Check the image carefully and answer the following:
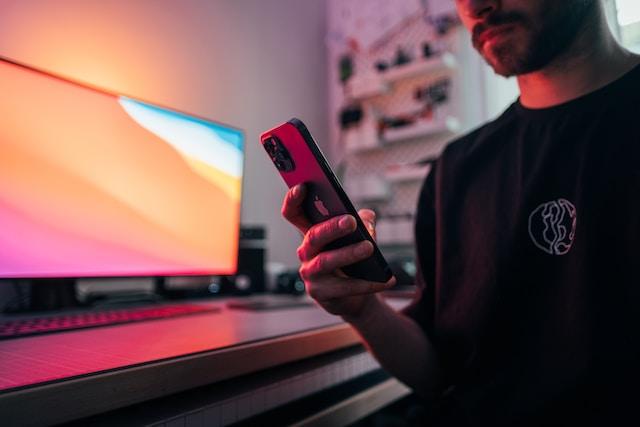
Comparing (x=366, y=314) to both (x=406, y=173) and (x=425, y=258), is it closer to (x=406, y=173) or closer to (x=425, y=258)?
(x=425, y=258)

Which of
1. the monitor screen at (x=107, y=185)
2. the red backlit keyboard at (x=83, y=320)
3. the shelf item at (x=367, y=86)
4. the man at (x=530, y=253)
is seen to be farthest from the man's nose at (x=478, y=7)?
the shelf item at (x=367, y=86)

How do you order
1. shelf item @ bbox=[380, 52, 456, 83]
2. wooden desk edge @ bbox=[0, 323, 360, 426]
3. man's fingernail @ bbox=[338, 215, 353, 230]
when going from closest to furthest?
wooden desk edge @ bbox=[0, 323, 360, 426]
man's fingernail @ bbox=[338, 215, 353, 230]
shelf item @ bbox=[380, 52, 456, 83]

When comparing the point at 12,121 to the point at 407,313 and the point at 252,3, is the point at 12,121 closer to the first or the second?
the point at 407,313

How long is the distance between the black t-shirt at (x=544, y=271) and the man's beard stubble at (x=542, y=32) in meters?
0.09

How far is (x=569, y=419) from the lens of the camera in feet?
1.83

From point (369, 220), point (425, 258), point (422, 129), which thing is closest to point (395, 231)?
point (422, 129)

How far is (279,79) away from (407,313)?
4.01 feet

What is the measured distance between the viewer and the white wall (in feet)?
3.39

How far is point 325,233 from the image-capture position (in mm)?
500

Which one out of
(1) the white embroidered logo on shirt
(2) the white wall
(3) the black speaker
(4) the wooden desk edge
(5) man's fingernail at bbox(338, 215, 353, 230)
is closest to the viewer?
(4) the wooden desk edge

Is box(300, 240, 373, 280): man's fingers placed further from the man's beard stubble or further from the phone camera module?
the man's beard stubble

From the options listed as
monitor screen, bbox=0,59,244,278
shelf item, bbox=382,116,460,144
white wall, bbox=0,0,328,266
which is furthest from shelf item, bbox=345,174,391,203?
monitor screen, bbox=0,59,244,278

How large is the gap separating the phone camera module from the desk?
0.74ft

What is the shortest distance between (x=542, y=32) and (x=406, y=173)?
965 millimetres
